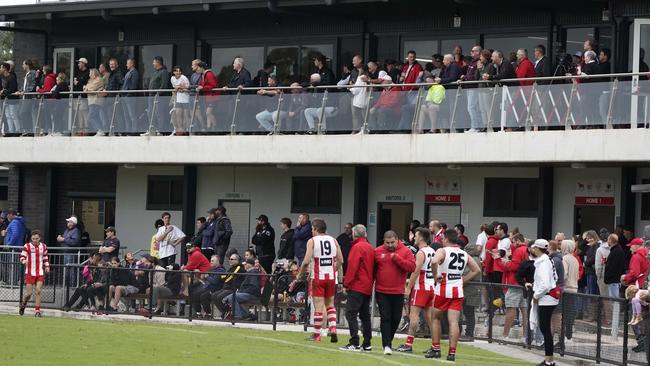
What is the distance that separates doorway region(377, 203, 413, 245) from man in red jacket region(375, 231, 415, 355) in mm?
13095

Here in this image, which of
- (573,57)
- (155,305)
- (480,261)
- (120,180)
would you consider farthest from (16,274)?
(573,57)

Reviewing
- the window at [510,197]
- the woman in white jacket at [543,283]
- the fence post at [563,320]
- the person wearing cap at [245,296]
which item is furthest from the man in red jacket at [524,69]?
the woman in white jacket at [543,283]

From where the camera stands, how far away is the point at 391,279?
65.0ft

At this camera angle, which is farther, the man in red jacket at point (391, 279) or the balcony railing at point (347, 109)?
the balcony railing at point (347, 109)

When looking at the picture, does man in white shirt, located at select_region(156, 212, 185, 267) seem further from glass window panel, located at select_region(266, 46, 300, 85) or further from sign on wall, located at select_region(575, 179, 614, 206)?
sign on wall, located at select_region(575, 179, 614, 206)

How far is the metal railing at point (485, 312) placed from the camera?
20.0 m

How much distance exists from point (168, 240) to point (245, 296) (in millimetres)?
7071

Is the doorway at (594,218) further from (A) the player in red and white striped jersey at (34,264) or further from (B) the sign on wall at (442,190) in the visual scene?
(A) the player in red and white striped jersey at (34,264)

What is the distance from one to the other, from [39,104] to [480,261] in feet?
45.9

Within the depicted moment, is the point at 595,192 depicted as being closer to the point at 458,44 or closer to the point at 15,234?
the point at 458,44

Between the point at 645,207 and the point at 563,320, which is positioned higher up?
the point at 645,207

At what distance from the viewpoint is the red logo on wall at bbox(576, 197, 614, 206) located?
29.5 metres

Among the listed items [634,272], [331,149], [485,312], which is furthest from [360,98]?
[634,272]

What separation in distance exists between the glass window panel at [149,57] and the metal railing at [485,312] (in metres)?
9.18
